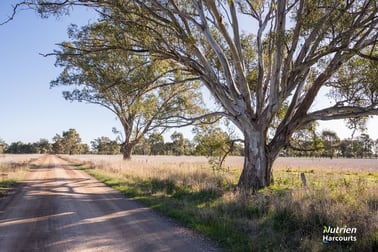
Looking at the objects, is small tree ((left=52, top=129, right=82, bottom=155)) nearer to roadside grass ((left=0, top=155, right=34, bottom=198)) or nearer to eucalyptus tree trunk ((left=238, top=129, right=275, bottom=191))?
roadside grass ((left=0, top=155, right=34, bottom=198))

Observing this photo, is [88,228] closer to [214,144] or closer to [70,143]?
[214,144]

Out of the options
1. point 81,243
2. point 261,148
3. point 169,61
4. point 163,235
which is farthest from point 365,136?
point 81,243

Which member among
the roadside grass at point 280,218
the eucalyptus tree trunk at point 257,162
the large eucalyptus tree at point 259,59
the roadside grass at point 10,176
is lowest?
the roadside grass at point 10,176

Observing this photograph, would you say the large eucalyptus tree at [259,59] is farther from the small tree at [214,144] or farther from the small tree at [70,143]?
the small tree at [70,143]

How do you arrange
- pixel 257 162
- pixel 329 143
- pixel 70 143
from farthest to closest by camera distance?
1. pixel 70 143
2. pixel 329 143
3. pixel 257 162

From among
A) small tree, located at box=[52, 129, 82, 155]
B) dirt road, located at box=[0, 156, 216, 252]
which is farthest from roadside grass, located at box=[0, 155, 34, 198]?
small tree, located at box=[52, 129, 82, 155]

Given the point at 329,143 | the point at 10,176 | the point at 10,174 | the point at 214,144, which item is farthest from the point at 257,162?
the point at 10,174

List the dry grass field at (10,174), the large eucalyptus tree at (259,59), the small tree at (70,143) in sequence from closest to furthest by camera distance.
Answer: the large eucalyptus tree at (259,59), the dry grass field at (10,174), the small tree at (70,143)

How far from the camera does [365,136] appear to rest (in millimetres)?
14805

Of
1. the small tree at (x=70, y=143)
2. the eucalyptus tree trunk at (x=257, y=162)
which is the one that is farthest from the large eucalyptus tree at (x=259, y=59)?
the small tree at (x=70, y=143)

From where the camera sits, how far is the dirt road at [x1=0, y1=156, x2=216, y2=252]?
621 centimetres

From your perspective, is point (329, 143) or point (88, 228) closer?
point (88, 228)

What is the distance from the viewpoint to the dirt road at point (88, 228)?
6211 millimetres

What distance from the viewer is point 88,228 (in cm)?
755
